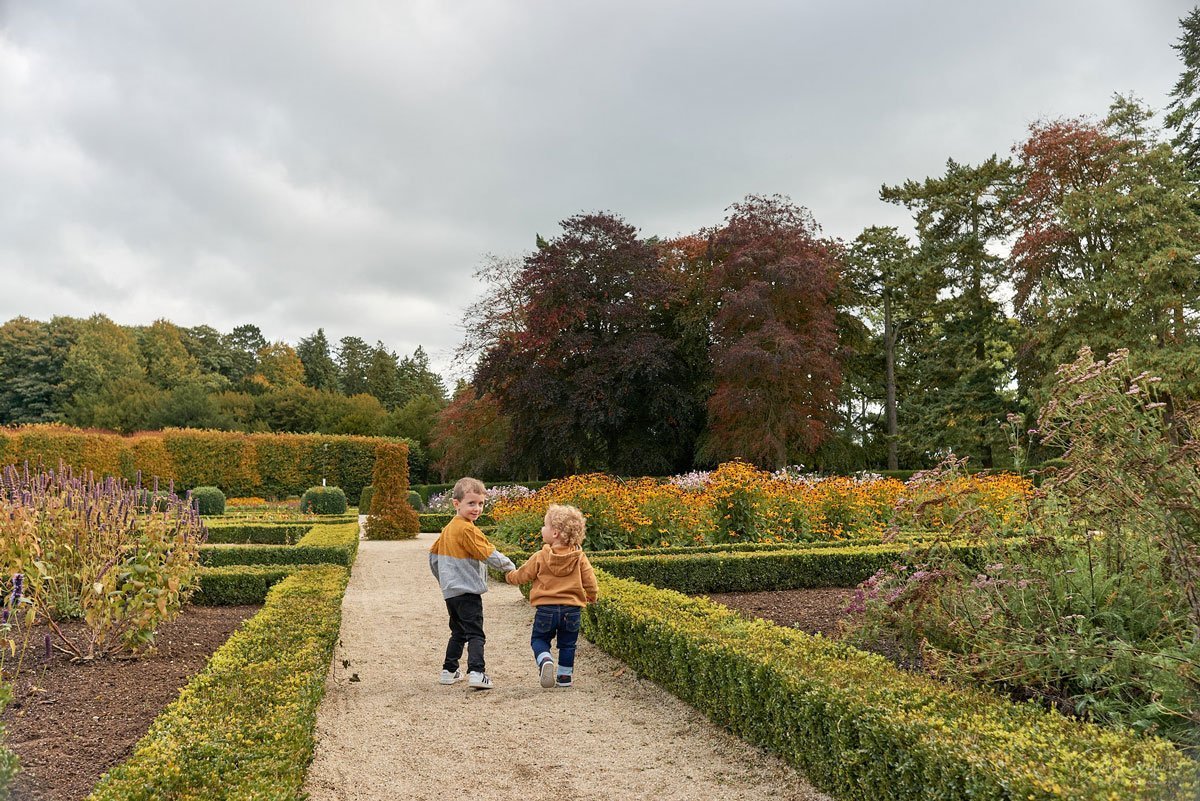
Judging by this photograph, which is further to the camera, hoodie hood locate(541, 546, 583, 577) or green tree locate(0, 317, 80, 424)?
green tree locate(0, 317, 80, 424)

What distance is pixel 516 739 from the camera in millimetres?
4242

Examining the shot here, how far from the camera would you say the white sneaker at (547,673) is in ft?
17.0

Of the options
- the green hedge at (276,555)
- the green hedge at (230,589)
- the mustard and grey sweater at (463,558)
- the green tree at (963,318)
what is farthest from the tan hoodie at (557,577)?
the green tree at (963,318)

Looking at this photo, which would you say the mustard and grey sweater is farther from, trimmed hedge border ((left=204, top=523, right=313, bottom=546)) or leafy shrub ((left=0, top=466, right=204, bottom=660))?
trimmed hedge border ((left=204, top=523, right=313, bottom=546))

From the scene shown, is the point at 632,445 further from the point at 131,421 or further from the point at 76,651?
the point at 131,421

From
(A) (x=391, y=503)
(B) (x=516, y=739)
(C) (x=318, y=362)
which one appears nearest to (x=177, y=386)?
(C) (x=318, y=362)

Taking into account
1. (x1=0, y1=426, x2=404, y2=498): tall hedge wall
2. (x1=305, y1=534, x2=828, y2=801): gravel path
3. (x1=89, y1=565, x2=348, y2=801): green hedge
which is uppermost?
(x1=0, y1=426, x2=404, y2=498): tall hedge wall

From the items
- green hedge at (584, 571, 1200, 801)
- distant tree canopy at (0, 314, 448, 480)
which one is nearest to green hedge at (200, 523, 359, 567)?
green hedge at (584, 571, 1200, 801)

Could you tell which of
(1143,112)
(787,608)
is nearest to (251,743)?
(787,608)

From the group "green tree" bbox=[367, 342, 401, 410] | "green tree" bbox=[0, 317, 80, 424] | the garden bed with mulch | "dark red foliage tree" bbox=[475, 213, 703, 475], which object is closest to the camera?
the garden bed with mulch

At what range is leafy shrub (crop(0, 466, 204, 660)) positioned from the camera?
15.8ft

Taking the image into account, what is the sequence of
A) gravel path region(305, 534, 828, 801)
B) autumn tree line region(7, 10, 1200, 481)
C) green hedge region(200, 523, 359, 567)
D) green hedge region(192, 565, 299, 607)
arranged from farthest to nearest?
autumn tree line region(7, 10, 1200, 481), green hedge region(200, 523, 359, 567), green hedge region(192, 565, 299, 607), gravel path region(305, 534, 828, 801)

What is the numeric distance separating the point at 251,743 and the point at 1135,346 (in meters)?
21.1

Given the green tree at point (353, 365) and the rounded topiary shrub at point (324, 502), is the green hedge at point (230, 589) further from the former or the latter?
the green tree at point (353, 365)
